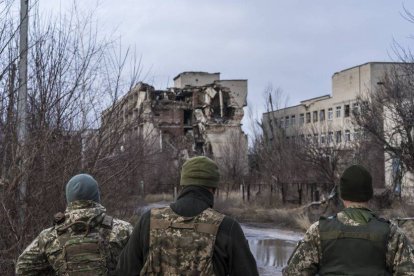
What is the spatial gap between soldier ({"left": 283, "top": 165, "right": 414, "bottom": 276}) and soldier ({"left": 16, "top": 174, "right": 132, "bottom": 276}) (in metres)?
1.23

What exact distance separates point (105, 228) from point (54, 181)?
465 cm

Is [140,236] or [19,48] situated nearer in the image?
[140,236]

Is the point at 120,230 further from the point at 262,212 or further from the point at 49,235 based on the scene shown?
the point at 262,212

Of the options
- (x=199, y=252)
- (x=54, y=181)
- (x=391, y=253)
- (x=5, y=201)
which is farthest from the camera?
(x=54, y=181)

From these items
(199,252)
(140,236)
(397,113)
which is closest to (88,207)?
(140,236)

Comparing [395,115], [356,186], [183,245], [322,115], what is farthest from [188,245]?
[322,115]

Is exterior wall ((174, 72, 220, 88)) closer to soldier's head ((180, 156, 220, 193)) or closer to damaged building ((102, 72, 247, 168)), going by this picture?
damaged building ((102, 72, 247, 168))

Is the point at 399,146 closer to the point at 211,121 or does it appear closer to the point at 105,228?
the point at 105,228

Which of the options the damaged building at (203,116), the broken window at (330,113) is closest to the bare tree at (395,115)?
the damaged building at (203,116)

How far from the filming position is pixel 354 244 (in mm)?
3844

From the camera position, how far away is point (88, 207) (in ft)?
13.3

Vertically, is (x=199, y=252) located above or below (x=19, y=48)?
below

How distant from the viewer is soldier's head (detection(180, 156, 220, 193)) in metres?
3.58

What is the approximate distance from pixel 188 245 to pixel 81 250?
35.4 inches
